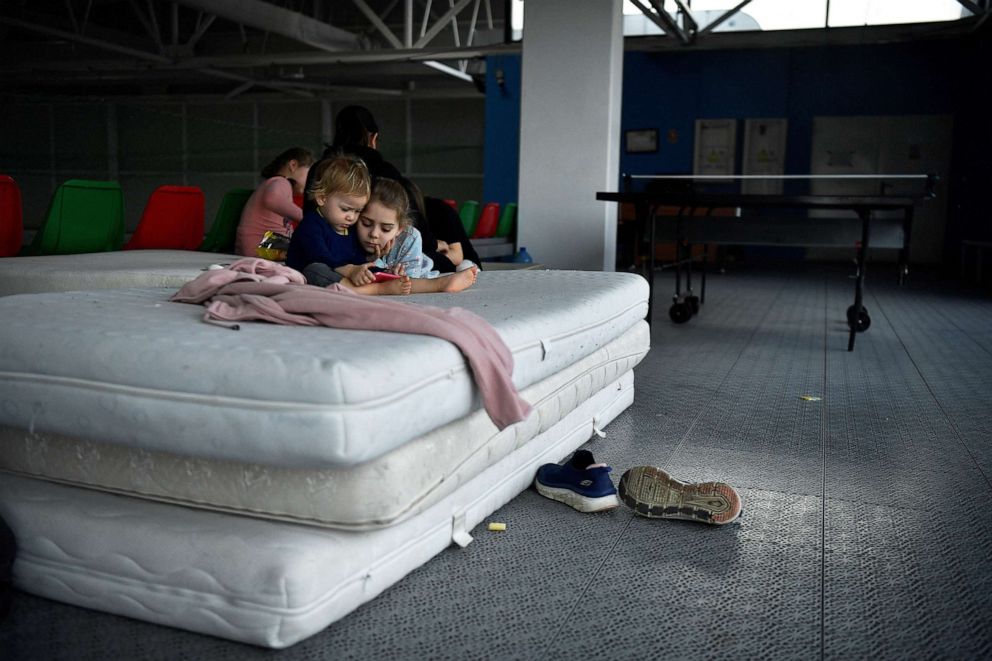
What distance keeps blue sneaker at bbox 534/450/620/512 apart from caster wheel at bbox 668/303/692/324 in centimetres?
336

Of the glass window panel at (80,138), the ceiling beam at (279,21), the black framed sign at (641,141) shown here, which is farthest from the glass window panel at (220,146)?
the black framed sign at (641,141)

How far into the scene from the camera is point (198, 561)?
1280 mm

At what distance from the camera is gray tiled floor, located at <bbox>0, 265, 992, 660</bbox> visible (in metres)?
1.30

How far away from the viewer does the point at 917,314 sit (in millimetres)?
5965

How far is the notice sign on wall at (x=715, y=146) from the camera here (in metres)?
12.2

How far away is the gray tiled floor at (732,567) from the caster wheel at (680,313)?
6.81 ft

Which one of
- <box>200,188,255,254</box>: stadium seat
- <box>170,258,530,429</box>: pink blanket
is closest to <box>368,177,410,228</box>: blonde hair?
<box>170,258,530,429</box>: pink blanket

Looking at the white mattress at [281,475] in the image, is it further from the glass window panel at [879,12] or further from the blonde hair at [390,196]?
the glass window panel at [879,12]

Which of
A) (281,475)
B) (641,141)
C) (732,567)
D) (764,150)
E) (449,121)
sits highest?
(449,121)

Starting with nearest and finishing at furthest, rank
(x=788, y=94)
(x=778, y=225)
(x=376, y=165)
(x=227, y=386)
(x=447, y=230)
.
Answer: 1. (x=227, y=386)
2. (x=376, y=165)
3. (x=447, y=230)
4. (x=778, y=225)
5. (x=788, y=94)

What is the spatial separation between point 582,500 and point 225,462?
2.75ft

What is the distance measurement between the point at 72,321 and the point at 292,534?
1.85 feet

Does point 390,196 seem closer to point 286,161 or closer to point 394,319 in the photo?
point 394,319

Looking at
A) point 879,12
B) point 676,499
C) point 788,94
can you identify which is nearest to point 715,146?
point 788,94
